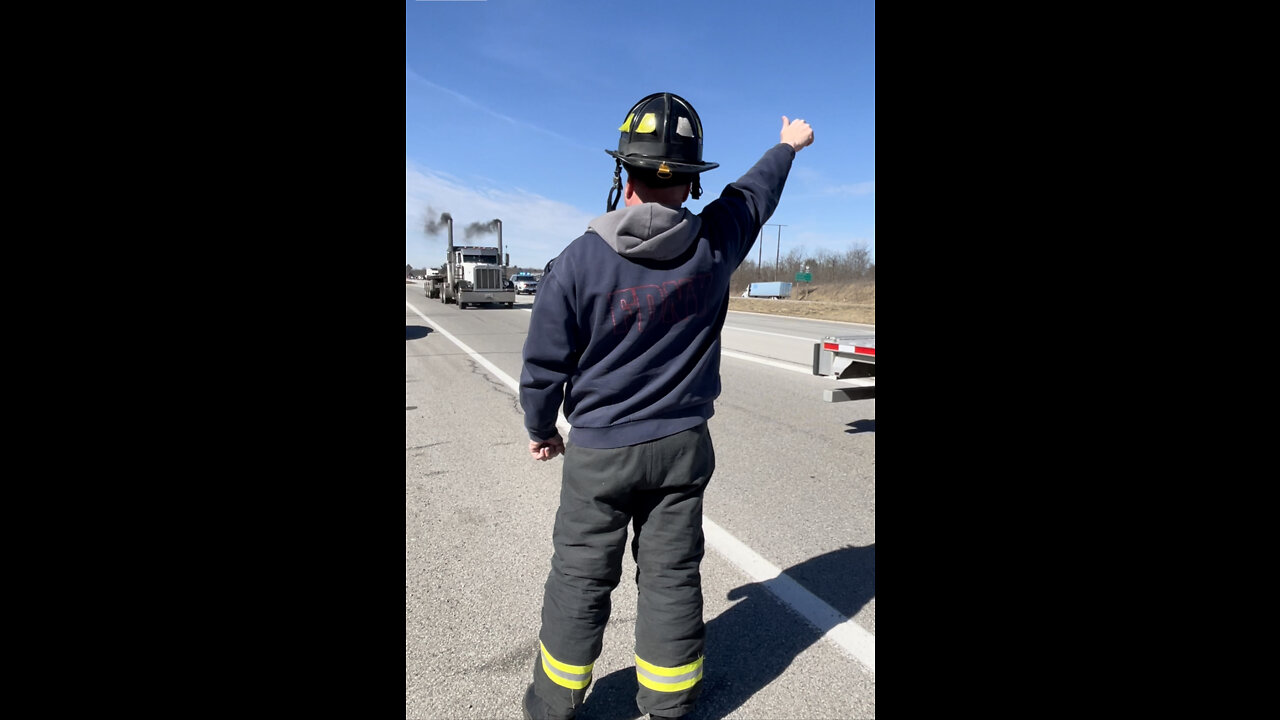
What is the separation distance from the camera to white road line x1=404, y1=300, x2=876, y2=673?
257cm

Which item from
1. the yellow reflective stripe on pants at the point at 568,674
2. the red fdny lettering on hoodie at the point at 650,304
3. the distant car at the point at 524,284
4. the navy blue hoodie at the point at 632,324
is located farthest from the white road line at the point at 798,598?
the distant car at the point at 524,284

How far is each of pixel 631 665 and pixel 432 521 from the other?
2010 mm

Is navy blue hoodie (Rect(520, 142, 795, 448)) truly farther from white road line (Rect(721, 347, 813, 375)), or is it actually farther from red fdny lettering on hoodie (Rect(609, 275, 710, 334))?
white road line (Rect(721, 347, 813, 375))

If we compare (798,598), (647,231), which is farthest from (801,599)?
(647,231)

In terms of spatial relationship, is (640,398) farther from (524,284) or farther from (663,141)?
(524,284)

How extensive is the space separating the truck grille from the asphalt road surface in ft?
78.1

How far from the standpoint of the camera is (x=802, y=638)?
8.60 ft

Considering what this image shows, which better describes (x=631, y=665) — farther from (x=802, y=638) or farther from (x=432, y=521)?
(x=432, y=521)

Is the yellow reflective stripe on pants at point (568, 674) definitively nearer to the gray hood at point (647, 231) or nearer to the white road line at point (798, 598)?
the white road line at point (798, 598)

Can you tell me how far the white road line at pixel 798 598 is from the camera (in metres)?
2.57

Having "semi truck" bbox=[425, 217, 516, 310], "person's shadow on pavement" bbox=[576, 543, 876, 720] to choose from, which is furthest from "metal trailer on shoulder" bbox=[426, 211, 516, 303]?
"person's shadow on pavement" bbox=[576, 543, 876, 720]

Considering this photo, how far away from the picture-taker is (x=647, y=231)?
6.05 ft

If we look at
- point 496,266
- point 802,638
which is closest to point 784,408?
point 802,638

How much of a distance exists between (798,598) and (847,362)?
353cm
